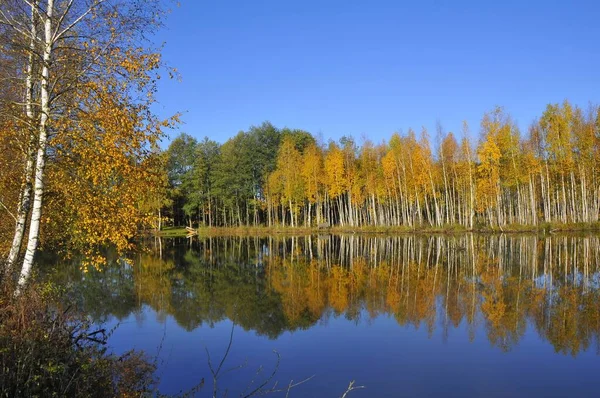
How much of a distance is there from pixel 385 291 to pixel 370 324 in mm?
4690

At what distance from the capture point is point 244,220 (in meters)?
76.6

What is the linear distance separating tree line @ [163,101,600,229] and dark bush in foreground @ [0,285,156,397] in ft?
150

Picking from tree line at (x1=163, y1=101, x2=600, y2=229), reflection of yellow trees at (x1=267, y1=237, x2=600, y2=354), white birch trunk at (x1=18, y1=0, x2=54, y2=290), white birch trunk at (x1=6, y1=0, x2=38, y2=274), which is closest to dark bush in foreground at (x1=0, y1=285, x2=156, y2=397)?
white birch trunk at (x1=18, y1=0, x2=54, y2=290)

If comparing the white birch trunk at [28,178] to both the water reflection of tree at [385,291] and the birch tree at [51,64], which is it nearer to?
the birch tree at [51,64]

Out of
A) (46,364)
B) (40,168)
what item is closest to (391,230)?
(40,168)

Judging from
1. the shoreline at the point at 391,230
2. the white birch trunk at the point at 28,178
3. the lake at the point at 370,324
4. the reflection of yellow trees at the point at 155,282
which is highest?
A: the white birch trunk at the point at 28,178

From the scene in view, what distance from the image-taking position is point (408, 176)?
5812 centimetres

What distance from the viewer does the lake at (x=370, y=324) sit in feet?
29.9

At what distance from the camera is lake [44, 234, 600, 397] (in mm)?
9125

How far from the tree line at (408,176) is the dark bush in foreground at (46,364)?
45.7m

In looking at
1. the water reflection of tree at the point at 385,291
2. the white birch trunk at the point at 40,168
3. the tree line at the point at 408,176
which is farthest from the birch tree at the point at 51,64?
the tree line at the point at 408,176

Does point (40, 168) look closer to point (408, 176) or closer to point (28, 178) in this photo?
point (28, 178)

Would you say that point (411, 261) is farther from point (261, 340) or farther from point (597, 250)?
point (261, 340)

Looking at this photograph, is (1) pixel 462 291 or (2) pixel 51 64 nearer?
(2) pixel 51 64
